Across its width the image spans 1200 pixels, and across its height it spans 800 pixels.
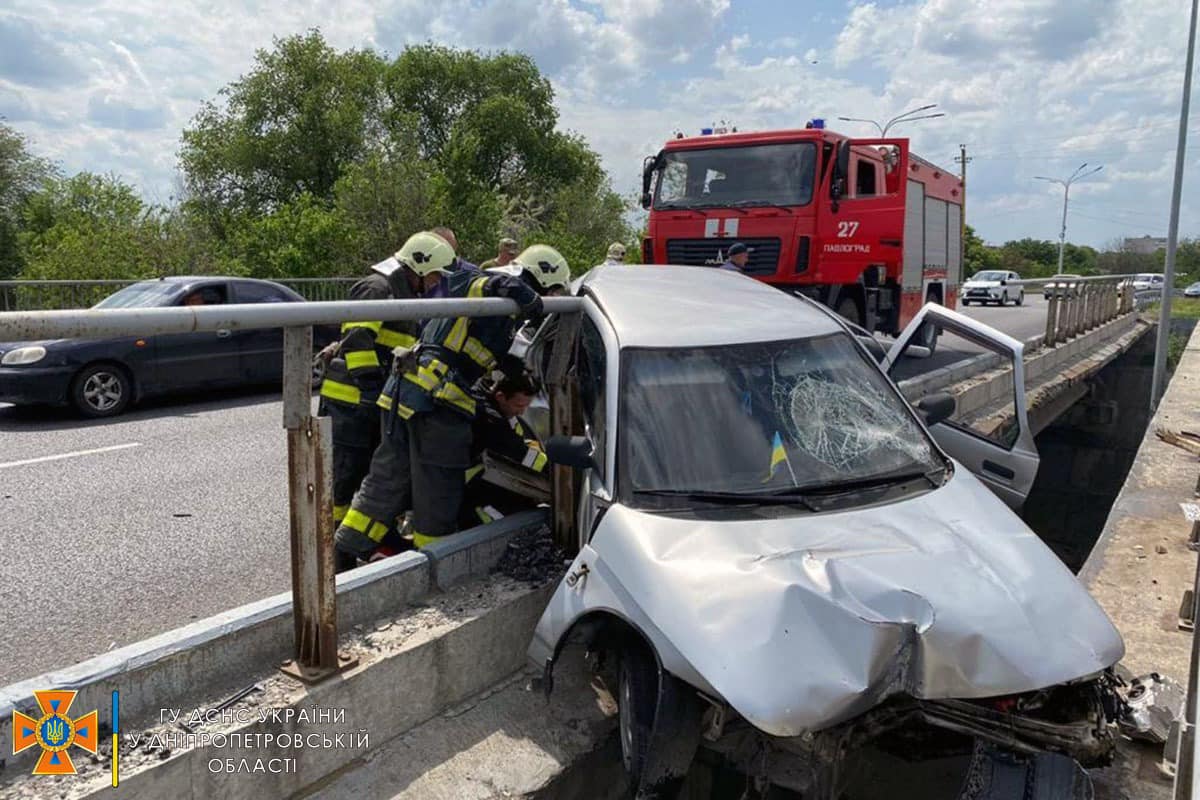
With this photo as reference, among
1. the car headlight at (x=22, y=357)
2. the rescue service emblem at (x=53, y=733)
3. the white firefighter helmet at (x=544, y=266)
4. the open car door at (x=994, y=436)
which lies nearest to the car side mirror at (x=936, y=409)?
the open car door at (x=994, y=436)

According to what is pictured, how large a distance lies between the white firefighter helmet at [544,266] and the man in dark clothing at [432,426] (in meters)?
0.63

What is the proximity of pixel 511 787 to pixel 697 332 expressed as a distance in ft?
6.20

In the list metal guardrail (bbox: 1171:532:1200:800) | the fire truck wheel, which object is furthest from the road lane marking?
the fire truck wheel

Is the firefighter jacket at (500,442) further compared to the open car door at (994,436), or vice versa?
the open car door at (994,436)

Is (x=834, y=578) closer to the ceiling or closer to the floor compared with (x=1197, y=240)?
closer to the floor

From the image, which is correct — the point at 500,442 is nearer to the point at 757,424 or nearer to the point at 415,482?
the point at 415,482

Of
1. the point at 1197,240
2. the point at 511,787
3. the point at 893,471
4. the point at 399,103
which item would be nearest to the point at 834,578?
the point at 893,471

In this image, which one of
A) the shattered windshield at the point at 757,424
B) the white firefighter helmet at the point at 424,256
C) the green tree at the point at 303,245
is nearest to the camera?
the shattered windshield at the point at 757,424

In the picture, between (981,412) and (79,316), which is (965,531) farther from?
(981,412)

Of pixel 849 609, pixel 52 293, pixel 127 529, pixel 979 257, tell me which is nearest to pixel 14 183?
pixel 52 293

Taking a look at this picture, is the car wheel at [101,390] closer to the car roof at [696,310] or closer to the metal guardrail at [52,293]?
the metal guardrail at [52,293]

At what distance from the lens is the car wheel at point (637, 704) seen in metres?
2.95

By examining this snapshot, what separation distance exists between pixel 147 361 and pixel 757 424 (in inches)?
329

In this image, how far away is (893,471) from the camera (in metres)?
3.52
